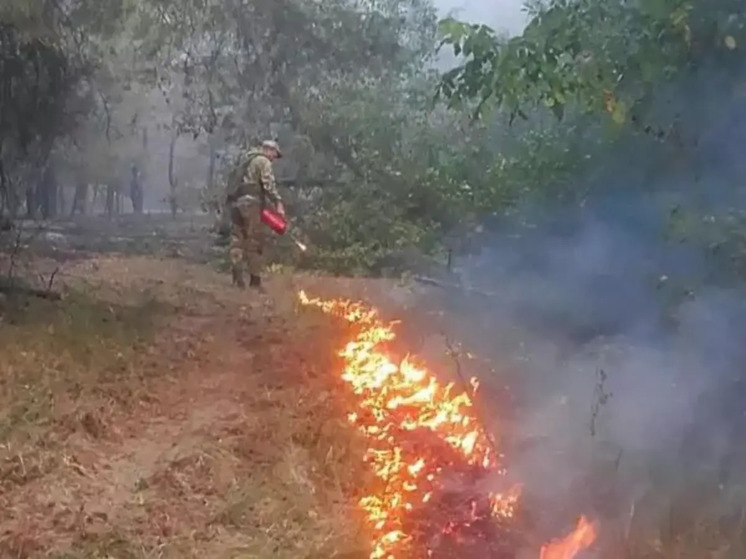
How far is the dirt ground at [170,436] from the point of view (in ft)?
11.2

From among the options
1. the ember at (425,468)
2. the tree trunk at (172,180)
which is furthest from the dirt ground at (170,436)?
the tree trunk at (172,180)

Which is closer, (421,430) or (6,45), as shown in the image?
(421,430)

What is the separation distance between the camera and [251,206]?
30.3 feet

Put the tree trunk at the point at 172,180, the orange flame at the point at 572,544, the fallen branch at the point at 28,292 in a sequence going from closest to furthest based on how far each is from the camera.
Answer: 1. the orange flame at the point at 572,544
2. the fallen branch at the point at 28,292
3. the tree trunk at the point at 172,180

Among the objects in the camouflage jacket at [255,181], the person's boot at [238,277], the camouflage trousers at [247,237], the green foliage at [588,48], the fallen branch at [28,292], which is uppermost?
the green foliage at [588,48]

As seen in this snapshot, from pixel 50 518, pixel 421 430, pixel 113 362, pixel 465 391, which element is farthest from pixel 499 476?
pixel 113 362

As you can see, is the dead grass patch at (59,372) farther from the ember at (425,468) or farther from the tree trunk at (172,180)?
the tree trunk at (172,180)

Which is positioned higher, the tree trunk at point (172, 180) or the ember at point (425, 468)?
the tree trunk at point (172, 180)

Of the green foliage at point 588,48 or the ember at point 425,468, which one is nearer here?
the ember at point 425,468

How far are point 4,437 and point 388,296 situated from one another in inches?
200

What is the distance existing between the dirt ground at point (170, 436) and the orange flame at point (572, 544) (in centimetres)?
68

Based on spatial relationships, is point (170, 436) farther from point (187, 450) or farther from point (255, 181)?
point (255, 181)

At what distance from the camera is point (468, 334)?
6.98 m

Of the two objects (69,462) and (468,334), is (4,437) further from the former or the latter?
(468,334)
